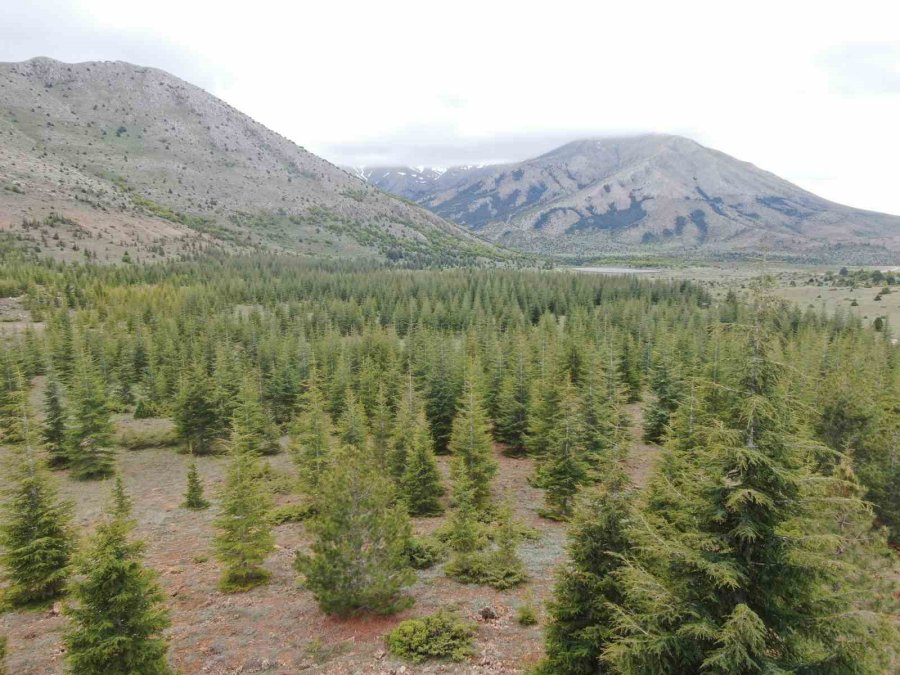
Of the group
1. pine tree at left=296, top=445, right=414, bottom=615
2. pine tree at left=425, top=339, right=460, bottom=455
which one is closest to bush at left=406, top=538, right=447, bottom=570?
pine tree at left=296, top=445, right=414, bottom=615

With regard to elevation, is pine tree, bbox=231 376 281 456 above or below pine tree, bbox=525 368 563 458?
below

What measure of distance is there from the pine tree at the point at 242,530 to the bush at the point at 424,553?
249 inches

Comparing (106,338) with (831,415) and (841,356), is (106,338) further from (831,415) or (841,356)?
(841,356)

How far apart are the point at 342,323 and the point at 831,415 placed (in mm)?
78551

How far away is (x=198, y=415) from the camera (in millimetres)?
45188

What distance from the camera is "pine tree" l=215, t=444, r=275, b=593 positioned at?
2059 centimetres

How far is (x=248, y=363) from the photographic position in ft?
201

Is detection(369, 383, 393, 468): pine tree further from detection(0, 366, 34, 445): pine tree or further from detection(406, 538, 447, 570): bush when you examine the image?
detection(0, 366, 34, 445): pine tree

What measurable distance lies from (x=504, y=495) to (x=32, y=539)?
25368 millimetres

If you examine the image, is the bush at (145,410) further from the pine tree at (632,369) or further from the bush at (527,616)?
the pine tree at (632,369)

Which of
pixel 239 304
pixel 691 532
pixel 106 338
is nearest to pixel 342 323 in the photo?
pixel 239 304

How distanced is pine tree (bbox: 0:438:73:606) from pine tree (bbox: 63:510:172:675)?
8136 mm

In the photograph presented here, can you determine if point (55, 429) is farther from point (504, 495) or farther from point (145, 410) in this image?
point (504, 495)

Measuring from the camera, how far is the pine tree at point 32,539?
18.7 m
